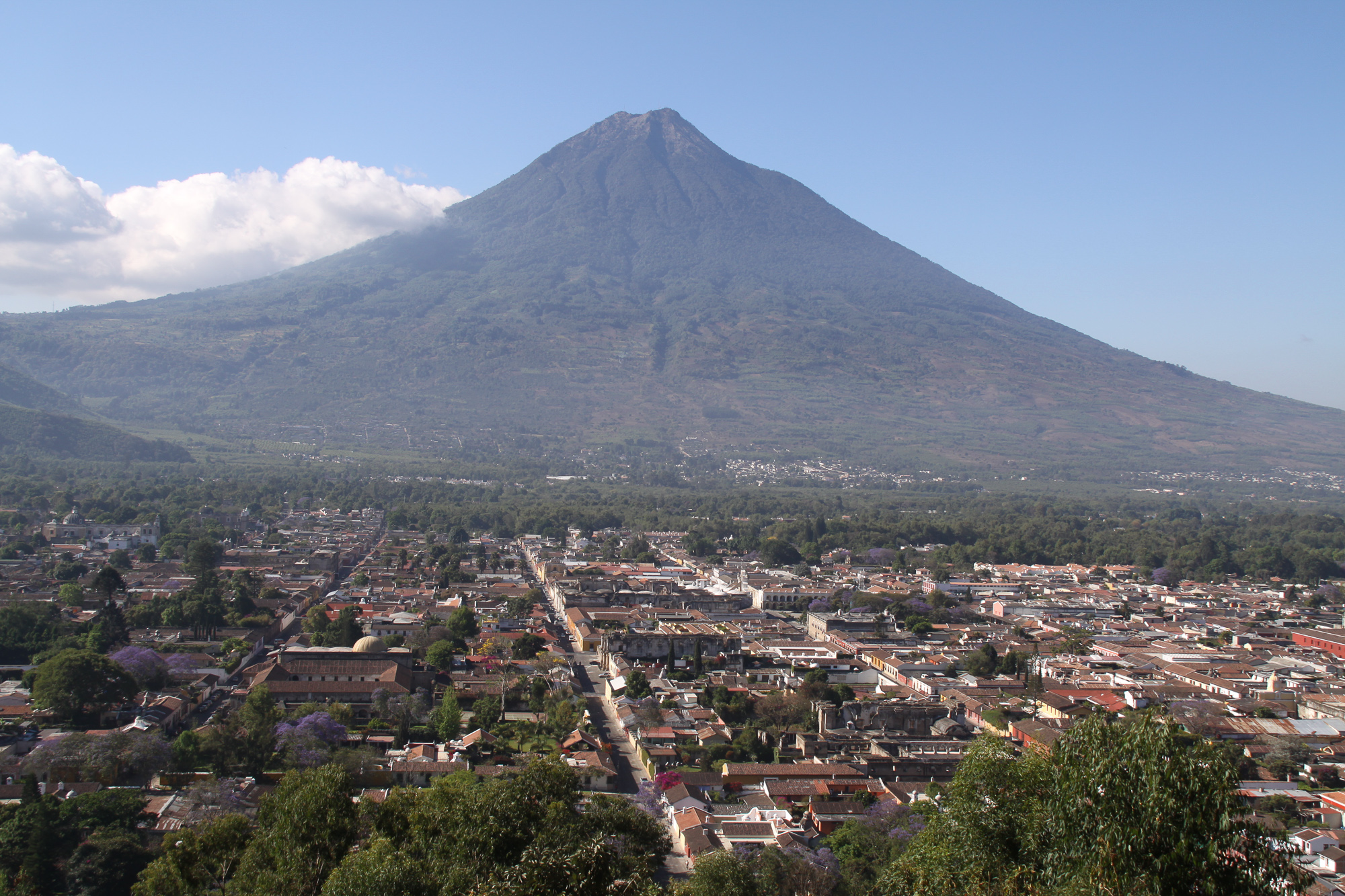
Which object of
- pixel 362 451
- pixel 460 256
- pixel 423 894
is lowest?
pixel 362 451

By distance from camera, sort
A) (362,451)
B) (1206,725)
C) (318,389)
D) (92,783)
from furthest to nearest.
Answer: (318,389) < (362,451) < (1206,725) < (92,783)

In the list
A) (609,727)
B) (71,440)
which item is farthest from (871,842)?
(71,440)

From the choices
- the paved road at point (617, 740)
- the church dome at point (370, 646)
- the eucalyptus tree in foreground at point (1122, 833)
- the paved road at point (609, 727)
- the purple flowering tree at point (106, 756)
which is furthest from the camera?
the church dome at point (370, 646)

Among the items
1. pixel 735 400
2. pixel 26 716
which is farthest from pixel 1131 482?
pixel 26 716

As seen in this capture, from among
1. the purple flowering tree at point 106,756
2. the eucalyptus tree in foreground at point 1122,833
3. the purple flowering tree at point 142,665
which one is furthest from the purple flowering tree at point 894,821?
the purple flowering tree at point 142,665

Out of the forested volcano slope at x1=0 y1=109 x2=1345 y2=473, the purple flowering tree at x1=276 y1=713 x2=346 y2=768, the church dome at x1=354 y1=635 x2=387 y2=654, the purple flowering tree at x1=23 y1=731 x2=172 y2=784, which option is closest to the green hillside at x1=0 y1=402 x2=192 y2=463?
the forested volcano slope at x1=0 y1=109 x2=1345 y2=473

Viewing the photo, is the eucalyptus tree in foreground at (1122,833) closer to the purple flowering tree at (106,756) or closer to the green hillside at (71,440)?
the purple flowering tree at (106,756)

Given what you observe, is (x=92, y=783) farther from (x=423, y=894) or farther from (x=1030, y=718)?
(x=1030, y=718)
